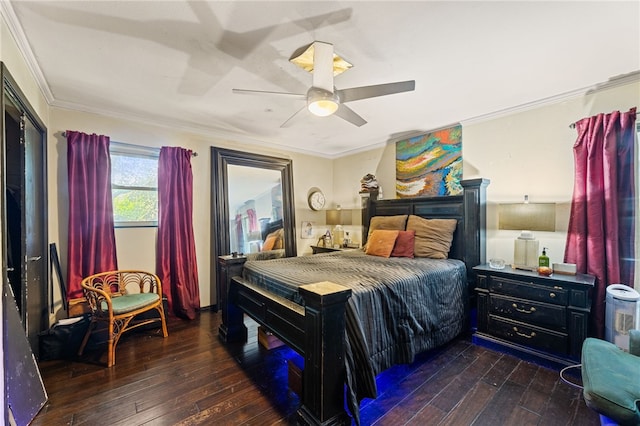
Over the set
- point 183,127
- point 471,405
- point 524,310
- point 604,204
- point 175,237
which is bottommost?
point 471,405

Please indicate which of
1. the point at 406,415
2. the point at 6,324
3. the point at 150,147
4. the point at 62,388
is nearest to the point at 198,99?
the point at 150,147

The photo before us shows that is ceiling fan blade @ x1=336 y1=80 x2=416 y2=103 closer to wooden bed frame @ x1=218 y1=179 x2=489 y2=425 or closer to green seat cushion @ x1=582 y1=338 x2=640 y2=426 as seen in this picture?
wooden bed frame @ x1=218 y1=179 x2=489 y2=425

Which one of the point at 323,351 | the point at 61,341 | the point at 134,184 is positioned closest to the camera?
the point at 323,351

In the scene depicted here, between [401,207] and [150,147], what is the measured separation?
355 cm

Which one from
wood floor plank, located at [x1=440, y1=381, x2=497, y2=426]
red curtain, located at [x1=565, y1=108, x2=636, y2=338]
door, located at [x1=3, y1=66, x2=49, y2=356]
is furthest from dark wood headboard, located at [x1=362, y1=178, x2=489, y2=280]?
door, located at [x1=3, y1=66, x2=49, y2=356]

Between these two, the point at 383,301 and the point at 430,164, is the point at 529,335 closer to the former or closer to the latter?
the point at 383,301

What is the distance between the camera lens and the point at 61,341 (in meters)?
2.42

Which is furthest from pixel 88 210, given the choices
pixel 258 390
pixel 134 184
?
pixel 258 390

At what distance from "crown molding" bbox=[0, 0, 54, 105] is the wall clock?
3622 mm

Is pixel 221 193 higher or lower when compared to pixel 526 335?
higher

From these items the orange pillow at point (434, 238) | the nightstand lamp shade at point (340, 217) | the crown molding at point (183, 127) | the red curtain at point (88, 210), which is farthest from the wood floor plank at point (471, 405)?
the crown molding at point (183, 127)

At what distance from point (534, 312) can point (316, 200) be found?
356 cm

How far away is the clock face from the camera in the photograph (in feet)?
16.6

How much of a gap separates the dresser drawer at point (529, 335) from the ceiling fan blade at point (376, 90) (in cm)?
238
